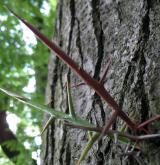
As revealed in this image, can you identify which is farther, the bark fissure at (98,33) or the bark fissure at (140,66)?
the bark fissure at (98,33)

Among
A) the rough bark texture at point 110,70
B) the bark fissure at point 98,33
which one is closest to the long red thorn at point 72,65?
the rough bark texture at point 110,70

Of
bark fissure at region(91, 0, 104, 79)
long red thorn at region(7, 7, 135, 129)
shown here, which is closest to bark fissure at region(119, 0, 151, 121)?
bark fissure at region(91, 0, 104, 79)

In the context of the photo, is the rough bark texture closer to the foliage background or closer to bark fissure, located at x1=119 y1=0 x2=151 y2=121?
bark fissure, located at x1=119 y1=0 x2=151 y2=121

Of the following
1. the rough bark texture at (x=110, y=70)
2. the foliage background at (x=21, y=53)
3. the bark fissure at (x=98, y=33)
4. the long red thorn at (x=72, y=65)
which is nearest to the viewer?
the long red thorn at (x=72, y=65)

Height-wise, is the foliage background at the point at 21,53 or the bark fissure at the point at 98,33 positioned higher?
the foliage background at the point at 21,53

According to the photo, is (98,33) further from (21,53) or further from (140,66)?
(21,53)

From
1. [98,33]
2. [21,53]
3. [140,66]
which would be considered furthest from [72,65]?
[21,53]

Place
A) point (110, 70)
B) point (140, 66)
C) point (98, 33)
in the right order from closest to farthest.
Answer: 1. point (140, 66)
2. point (110, 70)
3. point (98, 33)

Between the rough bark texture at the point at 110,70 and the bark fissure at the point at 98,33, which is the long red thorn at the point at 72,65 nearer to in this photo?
the rough bark texture at the point at 110,70

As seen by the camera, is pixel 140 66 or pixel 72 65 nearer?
pixel 72 65

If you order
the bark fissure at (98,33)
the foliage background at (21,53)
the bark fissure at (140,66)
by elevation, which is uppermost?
the foliage background at (21,53)
